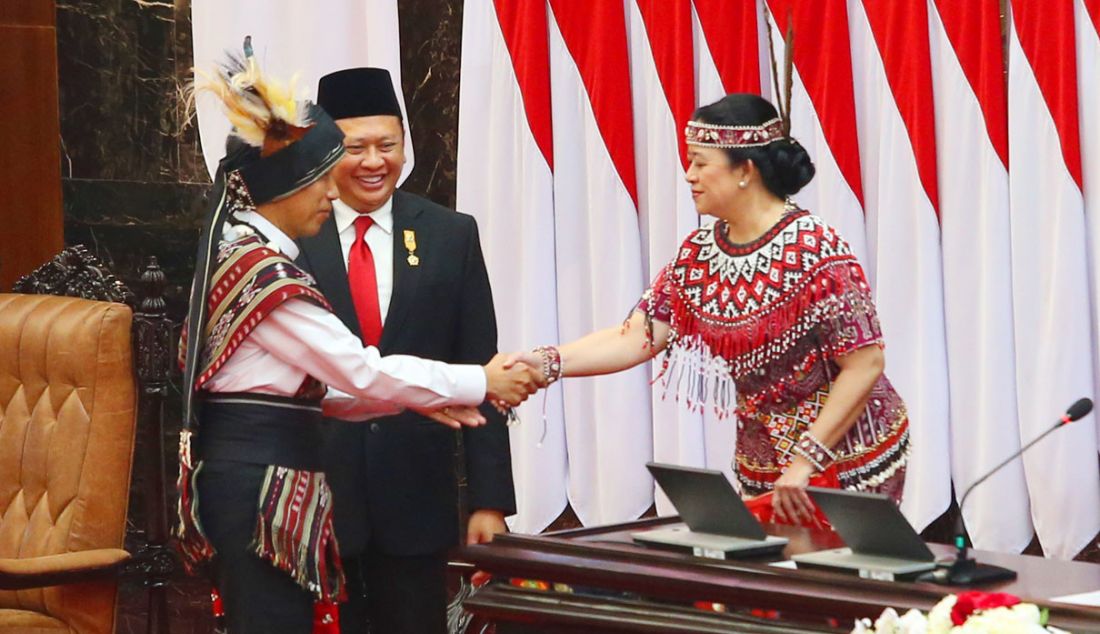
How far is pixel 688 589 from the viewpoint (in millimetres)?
2432

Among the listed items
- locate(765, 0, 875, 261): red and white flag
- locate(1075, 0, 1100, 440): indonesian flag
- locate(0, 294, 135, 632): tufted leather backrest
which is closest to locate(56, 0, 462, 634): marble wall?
locate(0, 294, 135, 632): tufted leather backrest

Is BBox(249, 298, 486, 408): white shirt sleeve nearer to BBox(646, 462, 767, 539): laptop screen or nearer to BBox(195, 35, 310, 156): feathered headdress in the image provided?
BBox(195, 35, 310, 156): feathered headdress

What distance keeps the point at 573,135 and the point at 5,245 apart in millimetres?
2248

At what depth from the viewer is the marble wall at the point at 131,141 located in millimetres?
5734

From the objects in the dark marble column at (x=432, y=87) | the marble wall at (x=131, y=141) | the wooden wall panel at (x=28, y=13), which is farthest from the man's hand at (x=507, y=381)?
the wooden wall panel at (x=28, y=13)

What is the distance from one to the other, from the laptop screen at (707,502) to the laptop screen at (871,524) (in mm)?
207

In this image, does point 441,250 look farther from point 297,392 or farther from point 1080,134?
point 1080,134

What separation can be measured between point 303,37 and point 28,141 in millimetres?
1310

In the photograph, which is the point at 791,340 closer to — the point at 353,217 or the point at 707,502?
the point at 707,502

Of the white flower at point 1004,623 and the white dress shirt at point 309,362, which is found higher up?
the white dress shirt at point 309,362

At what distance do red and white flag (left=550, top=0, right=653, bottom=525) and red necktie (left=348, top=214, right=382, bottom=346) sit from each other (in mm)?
1592

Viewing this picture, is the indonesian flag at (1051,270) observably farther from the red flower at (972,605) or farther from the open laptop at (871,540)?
the red flower at (972,605)

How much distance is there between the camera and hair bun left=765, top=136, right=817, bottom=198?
321cm

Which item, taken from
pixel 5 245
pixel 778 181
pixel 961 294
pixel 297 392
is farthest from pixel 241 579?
pixel 5 245
